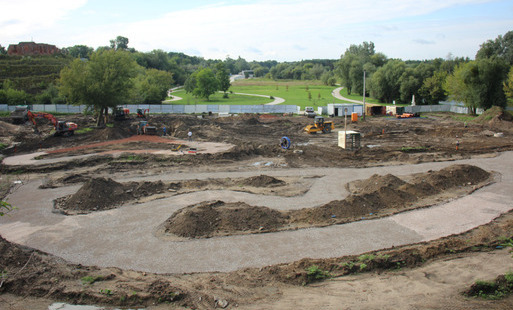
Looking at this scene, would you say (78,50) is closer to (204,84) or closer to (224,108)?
(204,84)

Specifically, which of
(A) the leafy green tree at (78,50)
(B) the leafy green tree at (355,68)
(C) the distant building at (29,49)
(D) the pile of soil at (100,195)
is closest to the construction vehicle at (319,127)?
(D) the pile of soil at (100,195)

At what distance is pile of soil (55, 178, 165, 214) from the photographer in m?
19.7

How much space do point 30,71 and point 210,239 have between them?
107488mm

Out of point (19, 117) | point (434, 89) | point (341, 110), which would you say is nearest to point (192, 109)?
point (341, 110)

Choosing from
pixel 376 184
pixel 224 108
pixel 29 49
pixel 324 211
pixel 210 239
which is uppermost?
pixel 29 49

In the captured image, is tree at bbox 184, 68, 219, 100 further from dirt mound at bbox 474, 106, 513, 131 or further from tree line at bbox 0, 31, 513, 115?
dirt mound at bbox 474, 106, 513, 131

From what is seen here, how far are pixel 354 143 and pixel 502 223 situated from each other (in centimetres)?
1876

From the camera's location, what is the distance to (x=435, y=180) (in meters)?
22.5

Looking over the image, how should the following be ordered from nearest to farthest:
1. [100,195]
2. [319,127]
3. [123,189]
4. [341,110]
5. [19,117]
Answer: [100,195] < [123,189] < [319,127] < [19,117] < [341,110]

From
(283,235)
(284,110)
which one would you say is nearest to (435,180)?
(283,235)

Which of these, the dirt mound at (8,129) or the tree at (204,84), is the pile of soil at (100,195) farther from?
the tree at (204,84)

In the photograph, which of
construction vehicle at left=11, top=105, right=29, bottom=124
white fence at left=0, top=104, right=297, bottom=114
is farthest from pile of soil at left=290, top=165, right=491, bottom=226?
construction vehicle at left=11, top=105, right=29, bottom=124

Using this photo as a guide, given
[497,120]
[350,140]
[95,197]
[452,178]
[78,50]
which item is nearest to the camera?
[95,197]

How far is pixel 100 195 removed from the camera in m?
20.5
